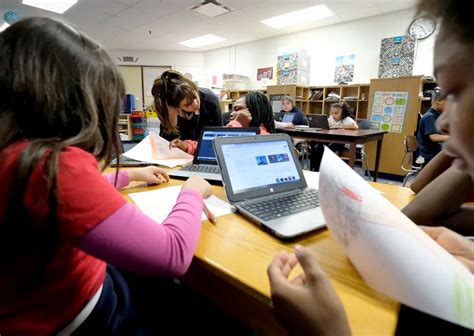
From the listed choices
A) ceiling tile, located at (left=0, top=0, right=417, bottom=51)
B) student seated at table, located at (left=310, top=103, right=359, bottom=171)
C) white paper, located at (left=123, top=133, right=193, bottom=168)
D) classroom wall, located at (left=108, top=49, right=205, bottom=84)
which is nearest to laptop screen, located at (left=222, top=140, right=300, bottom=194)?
white paper, located at (left=123, top=133, right=193, bottom=168)

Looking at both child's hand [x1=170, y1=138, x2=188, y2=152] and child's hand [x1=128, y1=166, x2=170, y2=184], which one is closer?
child's hand [x1=128, y1=166, x2=170, y2=184]

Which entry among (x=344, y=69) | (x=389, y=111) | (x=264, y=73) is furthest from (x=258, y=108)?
(x=264, y=73)

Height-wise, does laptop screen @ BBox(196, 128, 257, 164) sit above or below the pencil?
above

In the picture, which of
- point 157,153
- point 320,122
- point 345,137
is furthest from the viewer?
point 320,122

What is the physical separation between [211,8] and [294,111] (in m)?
2.09

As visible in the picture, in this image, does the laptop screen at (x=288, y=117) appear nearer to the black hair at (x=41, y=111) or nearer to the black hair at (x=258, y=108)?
the black hair at (x=258, y=108)

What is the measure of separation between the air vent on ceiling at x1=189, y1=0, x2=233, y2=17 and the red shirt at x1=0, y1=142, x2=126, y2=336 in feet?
15.0

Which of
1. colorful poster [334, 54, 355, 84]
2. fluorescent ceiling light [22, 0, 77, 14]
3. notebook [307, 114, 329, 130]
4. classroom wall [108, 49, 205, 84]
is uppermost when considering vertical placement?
fluorescent ceiling light [22, 0, 77, 14]

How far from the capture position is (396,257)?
0.36 m

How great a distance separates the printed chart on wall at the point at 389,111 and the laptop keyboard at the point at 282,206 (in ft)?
13.7

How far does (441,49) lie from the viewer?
0.35 meters

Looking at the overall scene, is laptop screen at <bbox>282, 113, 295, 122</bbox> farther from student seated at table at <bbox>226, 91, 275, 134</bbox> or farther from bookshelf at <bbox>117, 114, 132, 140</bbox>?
bookshelf at <bbox>117, 114, 132, 140</bbox>

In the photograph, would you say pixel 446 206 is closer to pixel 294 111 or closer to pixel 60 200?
pixel 60 200

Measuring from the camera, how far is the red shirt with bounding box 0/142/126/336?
15.9 inches
